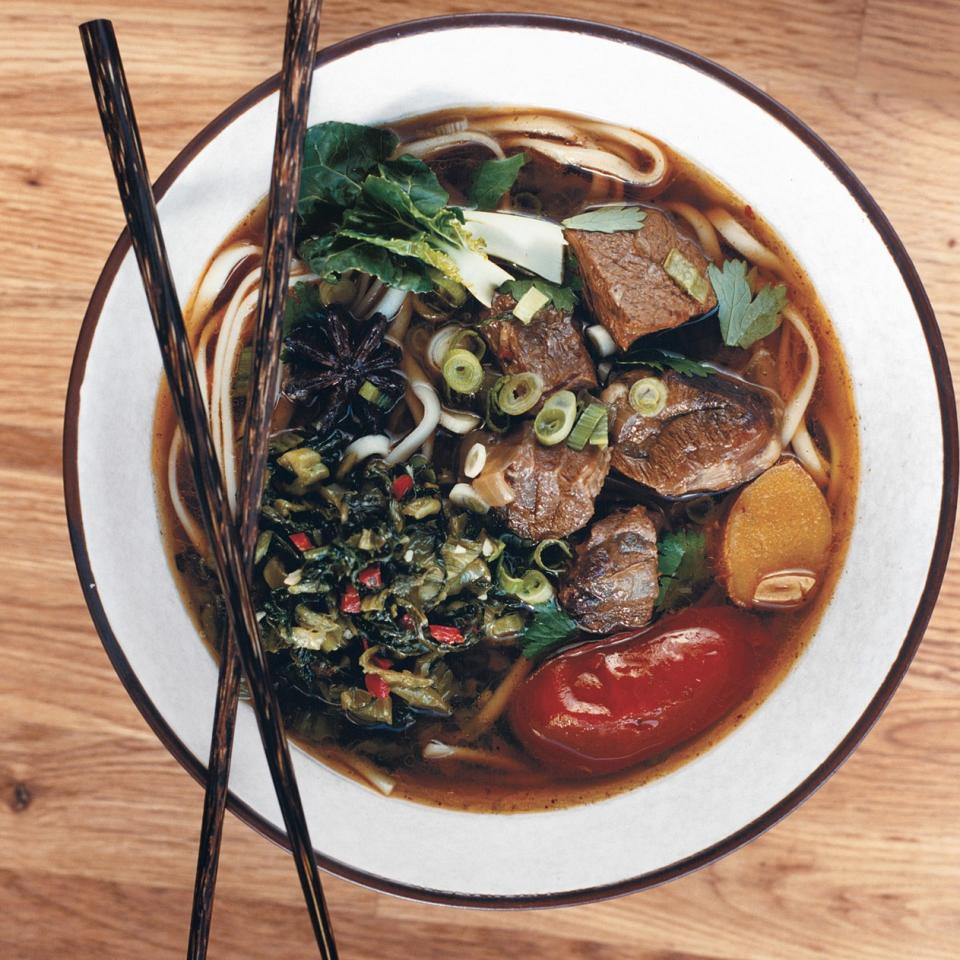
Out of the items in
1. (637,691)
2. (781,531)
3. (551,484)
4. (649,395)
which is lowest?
(637,691)

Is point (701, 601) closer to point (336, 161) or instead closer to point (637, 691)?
point (637, 691)

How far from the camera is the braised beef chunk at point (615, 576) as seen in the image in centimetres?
229

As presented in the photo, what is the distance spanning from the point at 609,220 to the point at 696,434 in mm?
650

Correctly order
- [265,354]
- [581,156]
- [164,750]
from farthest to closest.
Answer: [164,750], [581,156], [265,354]

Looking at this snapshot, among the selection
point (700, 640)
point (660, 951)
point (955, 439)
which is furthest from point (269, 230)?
point (660, 951)

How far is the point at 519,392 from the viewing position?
2.32 metres

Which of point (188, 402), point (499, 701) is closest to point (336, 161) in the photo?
point (188, 402)

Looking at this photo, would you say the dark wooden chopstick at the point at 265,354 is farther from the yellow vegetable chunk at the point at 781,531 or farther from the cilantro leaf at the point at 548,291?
the yellow vegetable chunk at the point at 781,531

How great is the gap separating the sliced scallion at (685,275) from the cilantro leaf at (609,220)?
0.43ft

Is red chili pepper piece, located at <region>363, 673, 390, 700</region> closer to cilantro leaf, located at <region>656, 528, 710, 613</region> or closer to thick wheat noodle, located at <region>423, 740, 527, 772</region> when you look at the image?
thick wheat noodle, located at <region>423, 740, 527, 772</region>

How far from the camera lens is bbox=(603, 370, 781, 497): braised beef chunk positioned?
2303mm

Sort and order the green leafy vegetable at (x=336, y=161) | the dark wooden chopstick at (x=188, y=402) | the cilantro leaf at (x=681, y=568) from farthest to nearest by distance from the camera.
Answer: the cilantro leaf at (x=681, y=568), the green leafy vegetable at (x=336, y=161), the dark wooden chopstick at (x=188, y=402)

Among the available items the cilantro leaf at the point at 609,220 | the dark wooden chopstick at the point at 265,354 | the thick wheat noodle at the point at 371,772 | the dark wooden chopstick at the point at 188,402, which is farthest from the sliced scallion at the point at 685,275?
the thick wheat noodle at the point at 371,772

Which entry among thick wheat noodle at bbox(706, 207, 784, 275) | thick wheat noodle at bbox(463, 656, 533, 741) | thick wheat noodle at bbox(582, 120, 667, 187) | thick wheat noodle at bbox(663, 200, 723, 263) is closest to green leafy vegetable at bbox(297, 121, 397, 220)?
thick wheat noodle at bbox(582, 120, 667, 187)
